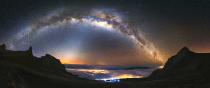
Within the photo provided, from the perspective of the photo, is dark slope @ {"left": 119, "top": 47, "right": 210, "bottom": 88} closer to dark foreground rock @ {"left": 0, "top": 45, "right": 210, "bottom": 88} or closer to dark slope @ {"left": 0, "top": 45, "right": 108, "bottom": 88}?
dark foreground rock @ {"left": 0, "top": 45, "right": 210, "bottom": 88}

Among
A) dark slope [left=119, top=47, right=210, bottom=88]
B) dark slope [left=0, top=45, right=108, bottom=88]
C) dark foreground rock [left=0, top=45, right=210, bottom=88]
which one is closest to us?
dark slope [left=0, top=45, right=108, bottom=88]

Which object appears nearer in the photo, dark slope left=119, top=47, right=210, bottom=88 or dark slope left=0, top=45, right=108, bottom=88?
dark slope left=0, top=45, right=108, bottom=88

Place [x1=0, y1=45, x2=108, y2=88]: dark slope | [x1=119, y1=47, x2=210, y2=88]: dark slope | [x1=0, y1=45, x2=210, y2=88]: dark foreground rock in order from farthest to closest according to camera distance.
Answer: [x1=119, y1=47, x2=210, y2=88]: dark slope → [x1=0, y1=45, x2=210, y2=88]: dark foreground rock → [x1=0, y1=45, x2=108, y2=88]: dark slope

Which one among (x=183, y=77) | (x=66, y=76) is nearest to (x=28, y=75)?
(x=66, y=76)

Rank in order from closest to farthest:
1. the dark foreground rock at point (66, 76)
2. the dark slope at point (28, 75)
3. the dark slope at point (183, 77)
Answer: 1. the dark slope at point (28, 75)
2. the dark foreground rock at point (66, 76)
3. the dark slope at point (183, 77)

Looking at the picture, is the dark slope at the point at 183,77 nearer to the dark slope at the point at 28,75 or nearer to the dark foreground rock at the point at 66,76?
the dark foreground rock at the point at 66,76

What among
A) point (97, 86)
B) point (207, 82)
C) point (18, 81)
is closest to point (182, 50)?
point (207, 82)

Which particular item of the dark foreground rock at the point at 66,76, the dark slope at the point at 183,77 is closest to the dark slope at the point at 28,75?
the dark foreground rock at the point at 66,76

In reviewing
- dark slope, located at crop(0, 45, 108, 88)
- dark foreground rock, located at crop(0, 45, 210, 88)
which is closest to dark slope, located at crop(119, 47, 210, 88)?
dark foreground rock, located at crop(0, 45, 210, 88)
